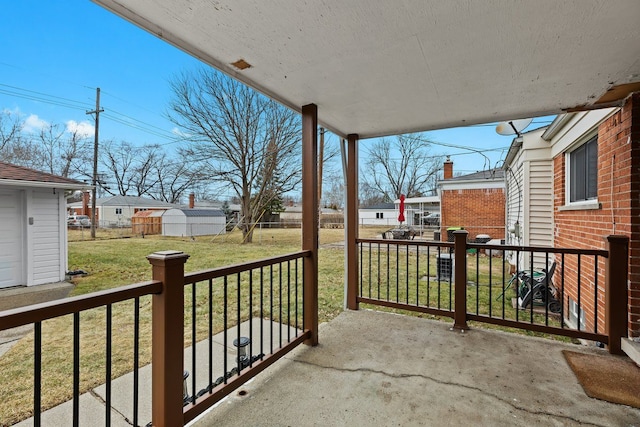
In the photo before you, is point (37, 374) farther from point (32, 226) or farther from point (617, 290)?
point (32, 226)

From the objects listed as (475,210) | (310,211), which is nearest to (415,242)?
(310,211)

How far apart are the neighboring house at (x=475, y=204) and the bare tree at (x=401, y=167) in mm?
4874

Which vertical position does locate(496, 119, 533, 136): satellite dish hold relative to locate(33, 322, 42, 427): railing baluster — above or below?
above

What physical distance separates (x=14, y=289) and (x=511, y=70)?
8831 mm

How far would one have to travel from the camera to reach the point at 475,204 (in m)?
11.3

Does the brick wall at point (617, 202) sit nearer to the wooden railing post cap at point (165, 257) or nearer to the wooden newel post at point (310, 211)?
the wooden newel post at point (310, 211)

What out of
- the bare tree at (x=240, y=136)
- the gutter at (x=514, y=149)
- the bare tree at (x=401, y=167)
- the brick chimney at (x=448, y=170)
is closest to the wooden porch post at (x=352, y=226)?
the gutter at (x=514, y=149)

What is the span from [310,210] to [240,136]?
1091 cm

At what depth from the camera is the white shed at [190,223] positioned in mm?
14992

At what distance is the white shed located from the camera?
15.0 m

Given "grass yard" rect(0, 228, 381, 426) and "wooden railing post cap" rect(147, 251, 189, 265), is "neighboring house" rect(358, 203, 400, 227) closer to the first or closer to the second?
"grass yard" rect(0, 228, 381, 426)

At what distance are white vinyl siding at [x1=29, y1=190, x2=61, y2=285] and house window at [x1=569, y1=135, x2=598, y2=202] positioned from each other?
380 inches

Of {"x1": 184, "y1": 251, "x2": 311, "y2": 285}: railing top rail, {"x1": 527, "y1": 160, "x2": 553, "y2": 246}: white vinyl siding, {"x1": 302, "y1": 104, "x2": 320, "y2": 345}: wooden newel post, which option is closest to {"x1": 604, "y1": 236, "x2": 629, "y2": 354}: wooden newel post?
{"x1": 302, "y1": 104, "x2": 320, "y2": 345}: wooden newel post

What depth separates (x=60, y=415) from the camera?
1.96 m
